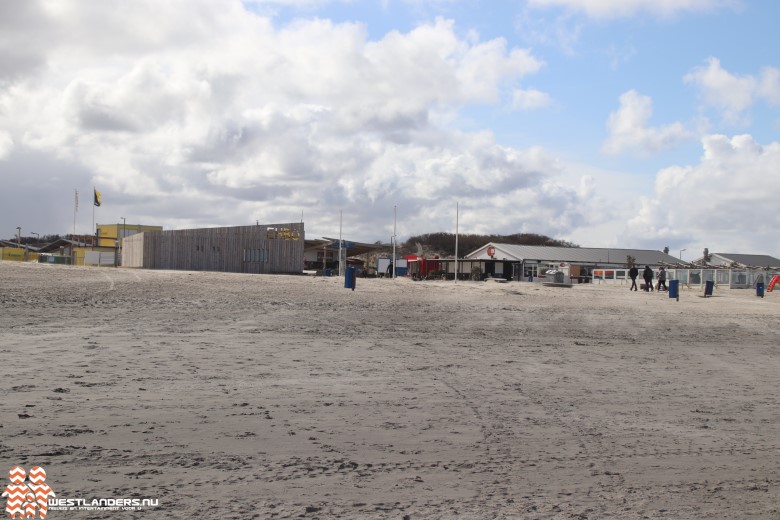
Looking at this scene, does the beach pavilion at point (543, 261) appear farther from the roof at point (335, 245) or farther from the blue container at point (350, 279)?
the blue container at point (350, 279)

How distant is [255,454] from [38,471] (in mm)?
1665

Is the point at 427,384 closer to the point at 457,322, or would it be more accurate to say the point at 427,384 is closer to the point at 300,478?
the point at 300,478

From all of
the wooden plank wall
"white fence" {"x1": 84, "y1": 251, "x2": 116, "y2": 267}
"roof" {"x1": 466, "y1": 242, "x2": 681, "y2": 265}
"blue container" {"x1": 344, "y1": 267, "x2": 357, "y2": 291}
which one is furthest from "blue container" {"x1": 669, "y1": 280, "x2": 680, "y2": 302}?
"white fence" {"x1": 84, "y1": 251, "x2": 116, "y2": 267}

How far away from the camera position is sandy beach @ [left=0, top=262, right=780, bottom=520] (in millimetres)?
5430

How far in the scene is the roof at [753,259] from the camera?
307 feet

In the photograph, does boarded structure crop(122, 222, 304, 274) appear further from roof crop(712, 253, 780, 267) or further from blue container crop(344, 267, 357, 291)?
roof crop(712, 253, 780, 267)

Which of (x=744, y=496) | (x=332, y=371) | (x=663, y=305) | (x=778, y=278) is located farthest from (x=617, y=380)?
(x=778, y=278)

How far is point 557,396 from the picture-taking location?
9281mm

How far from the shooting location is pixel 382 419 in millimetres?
7719

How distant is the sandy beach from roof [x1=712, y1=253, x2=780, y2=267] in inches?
3367

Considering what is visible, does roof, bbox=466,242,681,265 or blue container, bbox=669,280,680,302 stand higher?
roof, bbox=466,242,681,265

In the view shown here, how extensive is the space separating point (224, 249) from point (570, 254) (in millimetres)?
43459

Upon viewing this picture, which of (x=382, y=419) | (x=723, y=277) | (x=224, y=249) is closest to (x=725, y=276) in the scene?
(x=723, y=277)

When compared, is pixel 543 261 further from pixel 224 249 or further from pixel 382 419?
pixel 382 419
